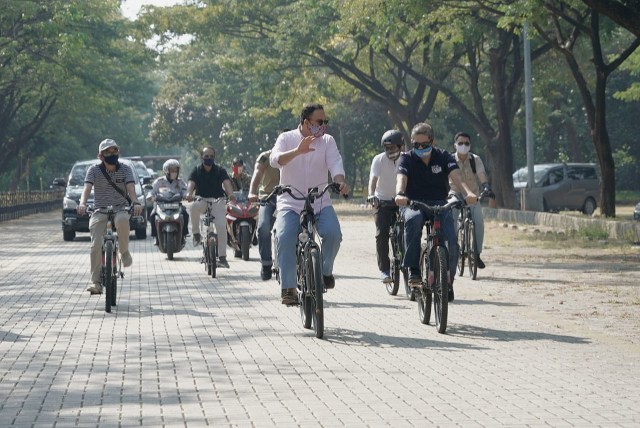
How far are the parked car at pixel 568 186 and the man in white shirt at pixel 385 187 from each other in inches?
1170

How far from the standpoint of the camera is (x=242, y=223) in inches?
885

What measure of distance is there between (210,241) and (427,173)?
7.09 metres

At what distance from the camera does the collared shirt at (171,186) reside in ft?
77.4

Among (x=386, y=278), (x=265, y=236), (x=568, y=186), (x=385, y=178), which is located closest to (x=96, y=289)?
(x=265, y=236)

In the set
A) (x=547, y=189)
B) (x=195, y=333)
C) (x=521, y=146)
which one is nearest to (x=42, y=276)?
(x=195, y=333)

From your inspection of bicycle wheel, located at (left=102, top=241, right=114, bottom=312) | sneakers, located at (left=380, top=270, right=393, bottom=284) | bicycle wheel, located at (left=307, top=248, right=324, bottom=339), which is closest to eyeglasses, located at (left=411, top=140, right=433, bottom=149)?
bicycle wheel, located at (left=307, top=248, right=324, bottom=339)

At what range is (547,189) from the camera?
45.4m

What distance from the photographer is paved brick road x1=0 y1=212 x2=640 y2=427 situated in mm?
8156

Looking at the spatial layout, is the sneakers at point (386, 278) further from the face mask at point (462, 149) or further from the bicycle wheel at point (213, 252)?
the bicycle wheel at point (213, 252)

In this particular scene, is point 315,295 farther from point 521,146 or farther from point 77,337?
point 521,146

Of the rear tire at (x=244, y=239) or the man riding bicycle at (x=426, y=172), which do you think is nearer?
the man riding bicycle at (x=426, y=172)

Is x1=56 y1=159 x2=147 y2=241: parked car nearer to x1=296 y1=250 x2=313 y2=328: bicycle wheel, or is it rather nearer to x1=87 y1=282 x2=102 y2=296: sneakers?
x1=87 y1=282 x2=102 y2=296: sneakers

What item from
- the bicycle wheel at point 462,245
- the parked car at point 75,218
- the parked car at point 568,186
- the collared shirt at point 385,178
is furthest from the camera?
the parked car at point 568,186

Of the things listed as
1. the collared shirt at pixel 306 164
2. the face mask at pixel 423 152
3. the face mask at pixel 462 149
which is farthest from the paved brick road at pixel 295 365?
the face mask at pixel 462 149
